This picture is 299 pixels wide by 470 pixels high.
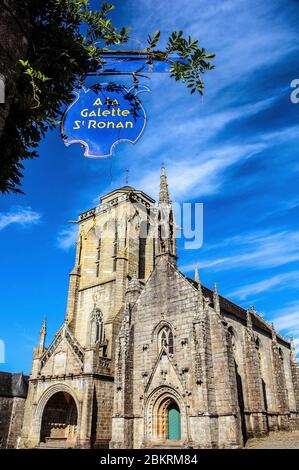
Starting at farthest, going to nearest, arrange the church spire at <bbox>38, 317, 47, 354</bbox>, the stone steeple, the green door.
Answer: the church spire at <bbox>38, 317, 47, 354</bbox> < the stone steeple < the green door

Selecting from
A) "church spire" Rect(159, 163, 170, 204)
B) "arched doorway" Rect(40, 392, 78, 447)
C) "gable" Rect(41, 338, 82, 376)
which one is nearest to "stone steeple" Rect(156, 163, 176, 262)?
"church spire" Rect(159, 163, 170, 204)

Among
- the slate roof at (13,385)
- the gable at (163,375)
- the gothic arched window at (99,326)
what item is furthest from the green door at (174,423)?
the slate roof at (13,385)

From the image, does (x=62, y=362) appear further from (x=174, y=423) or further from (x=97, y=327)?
(x=174, y=423)

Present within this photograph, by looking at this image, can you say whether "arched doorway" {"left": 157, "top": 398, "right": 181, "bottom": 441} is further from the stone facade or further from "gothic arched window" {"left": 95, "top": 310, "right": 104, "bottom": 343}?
the stone facade

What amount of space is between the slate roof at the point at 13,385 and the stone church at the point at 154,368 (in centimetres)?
1194

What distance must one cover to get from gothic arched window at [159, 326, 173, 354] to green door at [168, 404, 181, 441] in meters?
2.93

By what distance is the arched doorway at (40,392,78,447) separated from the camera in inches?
901

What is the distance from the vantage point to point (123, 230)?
3041cm

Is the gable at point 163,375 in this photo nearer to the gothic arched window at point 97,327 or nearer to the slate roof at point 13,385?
the gothic arched window at point 97,327

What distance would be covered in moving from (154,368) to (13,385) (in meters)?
23.1

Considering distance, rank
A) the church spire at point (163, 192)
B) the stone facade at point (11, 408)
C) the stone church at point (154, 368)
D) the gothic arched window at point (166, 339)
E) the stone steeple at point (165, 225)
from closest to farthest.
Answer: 1. the stone church at point (154, 368)
2. the gothic arched window at point (166, 339)
3. the stone steeple at point (165, 225)
4. the church spire at point (163, 192)
5. the stone facade at point (11, 408)

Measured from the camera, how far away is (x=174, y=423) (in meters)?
18.7

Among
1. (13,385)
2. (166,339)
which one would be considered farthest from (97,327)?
(13,385)

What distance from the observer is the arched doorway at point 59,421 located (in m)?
22.9
